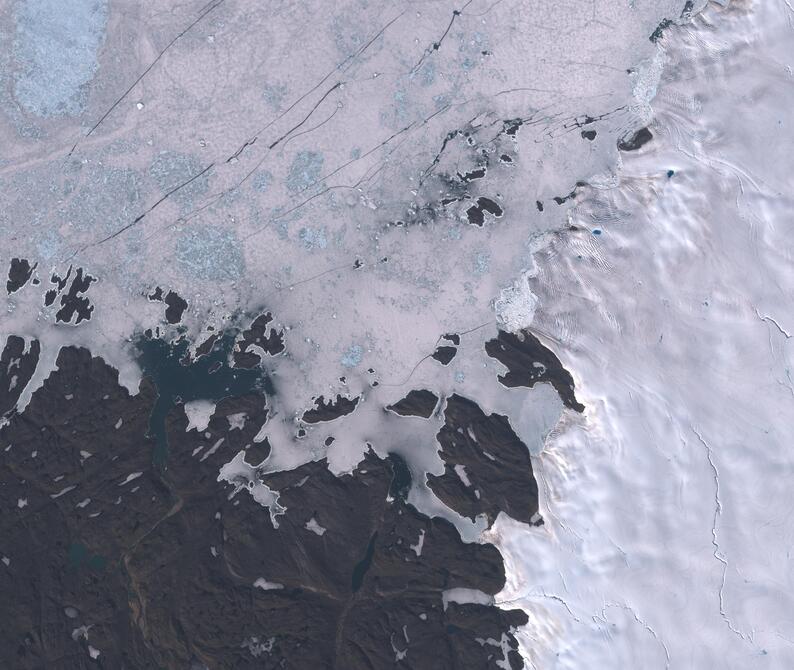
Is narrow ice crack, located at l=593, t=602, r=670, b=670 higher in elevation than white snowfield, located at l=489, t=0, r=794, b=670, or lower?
lower

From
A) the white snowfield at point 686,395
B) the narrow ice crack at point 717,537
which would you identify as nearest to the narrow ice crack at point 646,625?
the white snowfield at point 686,395

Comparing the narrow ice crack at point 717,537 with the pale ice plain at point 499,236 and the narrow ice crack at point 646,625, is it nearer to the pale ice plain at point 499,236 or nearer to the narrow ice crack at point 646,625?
the pale ice plain at point 499,236

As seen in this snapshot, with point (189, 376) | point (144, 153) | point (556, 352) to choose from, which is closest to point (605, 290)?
point (556, 352)

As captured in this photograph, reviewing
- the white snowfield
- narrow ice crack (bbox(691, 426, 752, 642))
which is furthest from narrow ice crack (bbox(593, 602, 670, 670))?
narrow ice crack (bbox(691, 426, 752, 642))

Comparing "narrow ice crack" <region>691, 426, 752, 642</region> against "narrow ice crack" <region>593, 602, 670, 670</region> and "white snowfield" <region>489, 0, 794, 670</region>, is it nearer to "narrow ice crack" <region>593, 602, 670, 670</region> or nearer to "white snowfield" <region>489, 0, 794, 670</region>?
"white snowfield" <region>489, 0, 794, 670</region>

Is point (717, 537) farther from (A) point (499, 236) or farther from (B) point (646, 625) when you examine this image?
(A) point (499, 236)
